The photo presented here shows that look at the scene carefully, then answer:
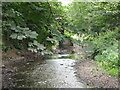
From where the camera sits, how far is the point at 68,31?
1.82 metres

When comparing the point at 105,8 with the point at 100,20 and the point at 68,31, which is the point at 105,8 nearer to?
the point at 100,20

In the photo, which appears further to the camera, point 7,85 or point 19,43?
point 7,85

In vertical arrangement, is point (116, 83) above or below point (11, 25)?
below

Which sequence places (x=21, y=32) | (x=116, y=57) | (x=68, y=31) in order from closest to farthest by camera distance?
(x=21, y=32) → (x=68, y=31) → (x=116, y=57)

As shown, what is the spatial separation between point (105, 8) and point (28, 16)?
14.6 ft

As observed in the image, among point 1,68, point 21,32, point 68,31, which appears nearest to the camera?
point 21,32

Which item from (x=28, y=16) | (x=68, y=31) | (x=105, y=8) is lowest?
(x=68, y=31)

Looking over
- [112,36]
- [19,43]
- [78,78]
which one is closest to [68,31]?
[19,43]

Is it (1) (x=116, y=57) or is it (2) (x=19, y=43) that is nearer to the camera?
(2) (x=19, y=43)

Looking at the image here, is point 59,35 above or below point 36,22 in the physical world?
below

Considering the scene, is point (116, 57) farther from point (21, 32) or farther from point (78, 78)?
point (21, 32)

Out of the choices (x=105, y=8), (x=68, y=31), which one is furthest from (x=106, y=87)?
(x=68, y=31)

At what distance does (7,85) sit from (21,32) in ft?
15.3

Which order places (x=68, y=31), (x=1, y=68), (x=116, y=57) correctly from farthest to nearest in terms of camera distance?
(x=1, y=68)
(x=116, y=57)
(x=68, y=31)
